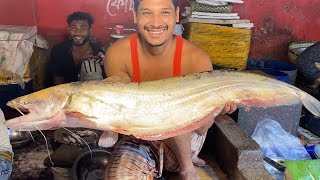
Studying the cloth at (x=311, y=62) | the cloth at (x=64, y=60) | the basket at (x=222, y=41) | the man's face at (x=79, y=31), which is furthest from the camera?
the cloth at (x=64, y=60)

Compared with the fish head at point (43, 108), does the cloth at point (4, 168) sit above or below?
below

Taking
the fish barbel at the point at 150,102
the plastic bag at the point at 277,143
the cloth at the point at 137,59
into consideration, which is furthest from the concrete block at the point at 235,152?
the cloth at the point at 137,59

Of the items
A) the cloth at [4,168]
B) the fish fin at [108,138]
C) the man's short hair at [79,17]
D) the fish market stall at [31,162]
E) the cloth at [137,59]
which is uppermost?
the man's short hair at [79,17]

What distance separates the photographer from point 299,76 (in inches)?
225

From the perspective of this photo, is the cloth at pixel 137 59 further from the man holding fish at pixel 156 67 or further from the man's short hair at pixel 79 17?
the man's short hair at pixel 79 17

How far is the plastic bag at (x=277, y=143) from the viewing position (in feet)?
12.7

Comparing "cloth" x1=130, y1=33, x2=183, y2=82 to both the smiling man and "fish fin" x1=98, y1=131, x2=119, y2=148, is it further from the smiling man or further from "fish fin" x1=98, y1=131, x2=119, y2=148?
the smiling man

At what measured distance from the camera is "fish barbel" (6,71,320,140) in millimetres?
2391

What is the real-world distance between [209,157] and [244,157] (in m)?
0.67

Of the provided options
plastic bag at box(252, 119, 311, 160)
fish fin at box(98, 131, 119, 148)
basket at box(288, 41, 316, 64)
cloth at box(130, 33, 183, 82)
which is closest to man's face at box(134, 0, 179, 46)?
cloth at box(130, 33, 183, 82)

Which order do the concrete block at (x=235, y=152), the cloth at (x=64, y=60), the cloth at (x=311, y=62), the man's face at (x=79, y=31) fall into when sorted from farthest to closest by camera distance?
the cloth at (x=64, y=60) → the man's face at (x=79, y=31) → the cloth at (x=311, y=62) → the concrete block at (x=235, y=152)

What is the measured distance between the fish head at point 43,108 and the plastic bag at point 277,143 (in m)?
2.33

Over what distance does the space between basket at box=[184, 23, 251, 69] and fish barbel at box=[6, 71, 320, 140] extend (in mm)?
2870

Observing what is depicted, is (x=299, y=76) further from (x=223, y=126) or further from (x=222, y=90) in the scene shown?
(x=222, y=90)
